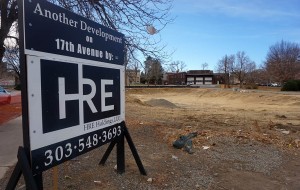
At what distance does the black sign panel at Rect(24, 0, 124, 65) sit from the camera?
3.17m

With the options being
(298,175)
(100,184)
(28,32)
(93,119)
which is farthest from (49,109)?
(298,175)

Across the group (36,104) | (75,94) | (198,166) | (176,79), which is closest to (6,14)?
(198,166)

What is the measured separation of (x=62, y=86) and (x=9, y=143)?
5976 mm

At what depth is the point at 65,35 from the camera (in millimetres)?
3754

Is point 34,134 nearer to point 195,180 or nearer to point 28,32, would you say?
point 28,32

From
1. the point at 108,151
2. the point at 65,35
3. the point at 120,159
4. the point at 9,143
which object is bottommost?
the point at 9,143

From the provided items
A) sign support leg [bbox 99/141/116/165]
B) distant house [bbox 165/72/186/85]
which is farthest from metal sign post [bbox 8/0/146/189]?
distant house [bbox 165/72/186/85]

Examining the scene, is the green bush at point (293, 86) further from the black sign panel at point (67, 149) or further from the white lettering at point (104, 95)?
the white lettering at point (104, 95)

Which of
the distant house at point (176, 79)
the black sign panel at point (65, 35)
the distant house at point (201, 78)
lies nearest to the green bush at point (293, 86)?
the black sign panel at point (65, 35)

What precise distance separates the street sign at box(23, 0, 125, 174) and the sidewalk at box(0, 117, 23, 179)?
240cm

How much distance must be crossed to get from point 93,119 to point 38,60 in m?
1.36

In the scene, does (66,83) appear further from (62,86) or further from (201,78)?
(201,78)

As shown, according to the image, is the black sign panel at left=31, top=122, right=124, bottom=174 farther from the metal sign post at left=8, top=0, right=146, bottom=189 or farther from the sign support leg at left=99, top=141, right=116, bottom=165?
the sign support leg at left=99, top=141, right=116, bottom=165

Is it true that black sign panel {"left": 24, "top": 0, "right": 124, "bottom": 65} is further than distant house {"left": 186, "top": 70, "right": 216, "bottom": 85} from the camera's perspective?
No
